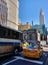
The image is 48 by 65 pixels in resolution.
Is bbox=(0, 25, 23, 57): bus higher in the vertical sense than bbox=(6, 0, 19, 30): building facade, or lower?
lower

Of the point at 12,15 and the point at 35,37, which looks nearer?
the point at 35,37

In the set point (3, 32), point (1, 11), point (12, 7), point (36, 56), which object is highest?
point (12, 7)

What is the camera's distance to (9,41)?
14.6 m

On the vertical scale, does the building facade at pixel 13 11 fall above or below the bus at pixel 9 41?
above

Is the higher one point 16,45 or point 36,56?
point 16,45

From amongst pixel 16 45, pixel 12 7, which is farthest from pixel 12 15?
pixel 16 45

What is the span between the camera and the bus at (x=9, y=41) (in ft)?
43.2

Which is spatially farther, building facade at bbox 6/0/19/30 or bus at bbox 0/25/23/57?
building facade at bbox 6/0/19/30

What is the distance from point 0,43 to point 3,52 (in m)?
0.90

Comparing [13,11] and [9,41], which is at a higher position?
[13,11]

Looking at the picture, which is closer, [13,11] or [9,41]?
[9,41]

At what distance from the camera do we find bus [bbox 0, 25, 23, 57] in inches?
519

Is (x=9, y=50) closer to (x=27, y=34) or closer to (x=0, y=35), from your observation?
(x=0, y=35)

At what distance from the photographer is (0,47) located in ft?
41.9
